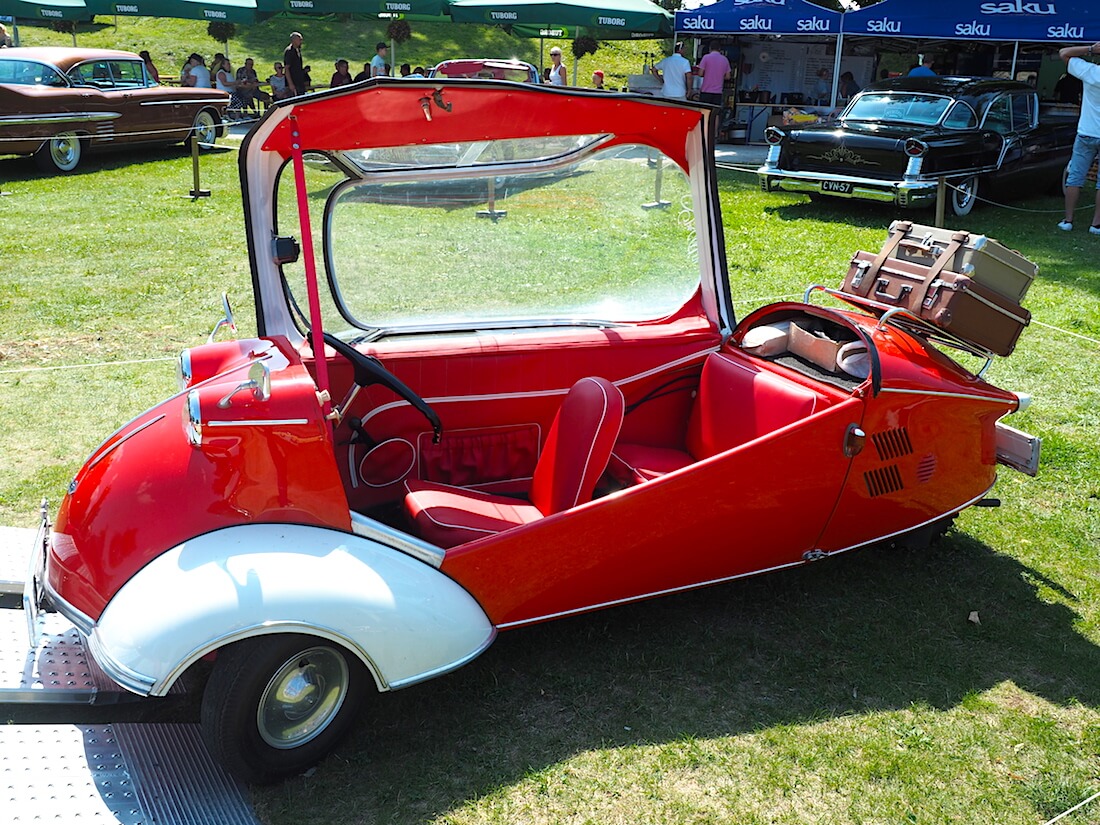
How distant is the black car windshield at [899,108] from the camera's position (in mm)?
11156

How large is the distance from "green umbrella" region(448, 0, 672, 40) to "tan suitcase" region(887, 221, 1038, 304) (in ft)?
49.2

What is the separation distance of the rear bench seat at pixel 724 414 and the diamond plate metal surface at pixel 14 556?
2237mm

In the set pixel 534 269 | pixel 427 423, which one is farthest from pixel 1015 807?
pixel 534 269

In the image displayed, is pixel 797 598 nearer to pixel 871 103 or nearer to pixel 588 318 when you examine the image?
pixel 588 318

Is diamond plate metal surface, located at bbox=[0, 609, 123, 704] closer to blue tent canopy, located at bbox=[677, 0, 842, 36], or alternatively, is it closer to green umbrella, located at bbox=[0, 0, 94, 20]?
blue tent canopy, located at bbox=[677, 0, 842, 36]

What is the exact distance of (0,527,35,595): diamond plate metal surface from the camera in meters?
3.45

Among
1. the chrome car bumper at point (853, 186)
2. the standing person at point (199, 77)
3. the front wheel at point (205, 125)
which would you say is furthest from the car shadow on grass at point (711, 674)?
the standing person at point (199, 77)

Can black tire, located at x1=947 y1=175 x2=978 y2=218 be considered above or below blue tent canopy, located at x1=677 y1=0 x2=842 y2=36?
below

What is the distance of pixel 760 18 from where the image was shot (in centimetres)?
1625

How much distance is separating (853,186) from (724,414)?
7601 millimetres

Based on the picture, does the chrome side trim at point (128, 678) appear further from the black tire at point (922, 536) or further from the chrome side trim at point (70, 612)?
the black tire at point (922, 536)

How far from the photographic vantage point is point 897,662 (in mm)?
3482

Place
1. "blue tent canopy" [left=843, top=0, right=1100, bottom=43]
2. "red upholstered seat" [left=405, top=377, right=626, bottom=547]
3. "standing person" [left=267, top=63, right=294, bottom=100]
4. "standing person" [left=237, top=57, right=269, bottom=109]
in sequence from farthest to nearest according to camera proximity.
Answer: "standing person" [left=237, top=57, right=269, bottom=109], "standing person" [left=267, top=63, right=294, bottom=100], "blue tent canopy" [left=843, top=0, right=1100, bottom=43], "red upholstered seat" [left=405, top=377, right=626, bottom=547]

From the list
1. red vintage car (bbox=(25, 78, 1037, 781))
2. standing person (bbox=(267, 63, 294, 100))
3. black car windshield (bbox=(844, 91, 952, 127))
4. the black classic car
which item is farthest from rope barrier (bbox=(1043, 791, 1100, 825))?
standing person (bbox=(267, 63, 294, 100))
